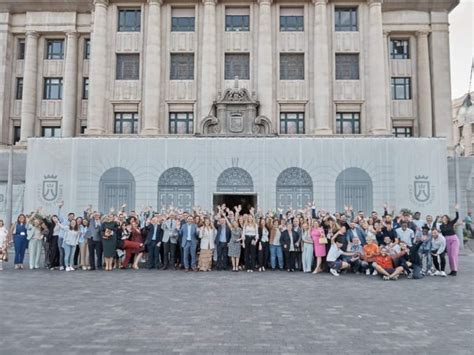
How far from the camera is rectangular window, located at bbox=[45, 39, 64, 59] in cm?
3978

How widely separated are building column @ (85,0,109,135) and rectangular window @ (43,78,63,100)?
6.63 m

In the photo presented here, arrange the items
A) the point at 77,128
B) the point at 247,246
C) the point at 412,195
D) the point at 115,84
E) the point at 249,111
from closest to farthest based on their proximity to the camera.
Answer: the point at 247,246
the point at 412,195
the point at 249,111
the point at 115,84
the point at 77,128

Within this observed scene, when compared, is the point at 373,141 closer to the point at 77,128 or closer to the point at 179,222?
the point at 179,222

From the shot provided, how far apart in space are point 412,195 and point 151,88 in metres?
19.1

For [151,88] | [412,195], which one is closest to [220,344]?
[412,195]

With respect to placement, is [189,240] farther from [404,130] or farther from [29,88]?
[29,88]

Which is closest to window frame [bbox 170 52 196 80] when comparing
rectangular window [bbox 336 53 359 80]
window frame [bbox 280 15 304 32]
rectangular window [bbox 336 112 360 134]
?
window frame [bbox 280 15 304 32]

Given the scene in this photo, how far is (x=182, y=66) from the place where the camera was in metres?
35.0

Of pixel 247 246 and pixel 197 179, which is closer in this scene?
pixel 247 246

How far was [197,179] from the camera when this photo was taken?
26.9 meters

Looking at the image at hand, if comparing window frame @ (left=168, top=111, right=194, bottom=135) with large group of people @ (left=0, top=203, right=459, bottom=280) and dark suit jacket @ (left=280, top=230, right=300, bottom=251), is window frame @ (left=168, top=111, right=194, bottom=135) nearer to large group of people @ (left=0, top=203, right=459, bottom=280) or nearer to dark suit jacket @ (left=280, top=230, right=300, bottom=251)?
large group of people @ (left=0, top=203, right=459, bottom=280)

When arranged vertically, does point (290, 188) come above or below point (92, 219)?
above

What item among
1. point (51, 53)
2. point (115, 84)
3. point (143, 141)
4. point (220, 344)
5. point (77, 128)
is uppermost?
point (51, 53)

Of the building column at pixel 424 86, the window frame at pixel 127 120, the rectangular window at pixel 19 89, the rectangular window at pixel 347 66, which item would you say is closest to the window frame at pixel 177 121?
the window frame at pixel 127 120
